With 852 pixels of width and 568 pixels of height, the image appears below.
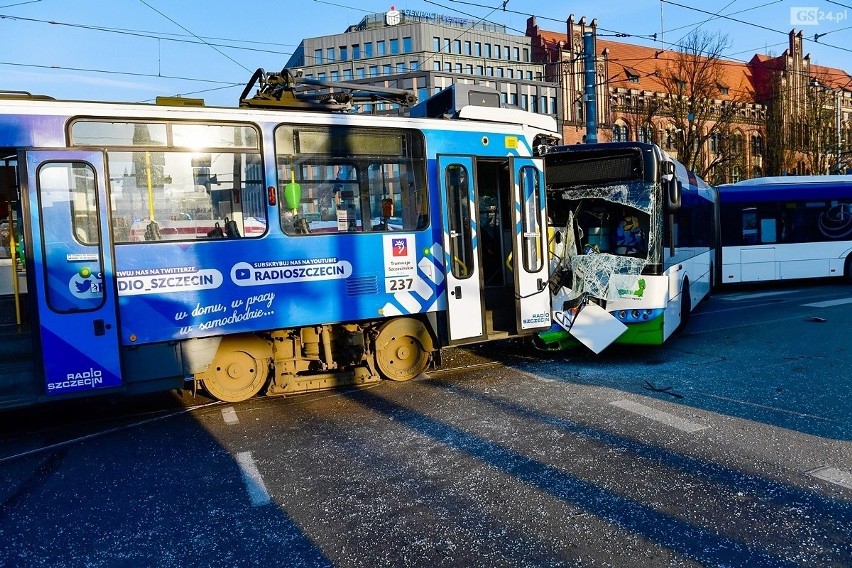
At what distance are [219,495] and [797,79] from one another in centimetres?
6194

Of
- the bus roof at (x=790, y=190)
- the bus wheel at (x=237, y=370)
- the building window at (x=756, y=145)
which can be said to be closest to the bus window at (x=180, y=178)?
the bus wheel at (x=237, y=370)

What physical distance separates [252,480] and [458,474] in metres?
1.60

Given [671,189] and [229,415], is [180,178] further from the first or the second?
[671,189]

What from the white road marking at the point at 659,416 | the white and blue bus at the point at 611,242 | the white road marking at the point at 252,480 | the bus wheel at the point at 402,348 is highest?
the white and blue bus at the point at 611,242

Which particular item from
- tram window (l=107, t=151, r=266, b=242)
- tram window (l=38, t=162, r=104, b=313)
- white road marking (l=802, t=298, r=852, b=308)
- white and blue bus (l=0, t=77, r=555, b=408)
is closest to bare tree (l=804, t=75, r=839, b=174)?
white road marking (l=802, t=298, r=852, b=308)

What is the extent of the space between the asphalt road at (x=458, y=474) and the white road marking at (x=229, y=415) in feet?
0.12

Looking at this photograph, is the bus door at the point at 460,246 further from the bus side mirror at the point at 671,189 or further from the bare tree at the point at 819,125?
the bare tree at the point at 819,125

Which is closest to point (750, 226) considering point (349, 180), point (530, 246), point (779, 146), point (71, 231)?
point (530, 246)

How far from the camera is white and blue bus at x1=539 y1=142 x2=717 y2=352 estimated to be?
29.1 feet

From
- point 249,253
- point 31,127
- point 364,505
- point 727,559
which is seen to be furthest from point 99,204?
point 727,559

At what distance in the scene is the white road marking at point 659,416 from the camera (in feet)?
19.9

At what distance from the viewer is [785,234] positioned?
19109mm

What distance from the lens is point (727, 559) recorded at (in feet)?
12.0

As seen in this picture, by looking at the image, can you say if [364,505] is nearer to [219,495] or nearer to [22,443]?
[219,495]
